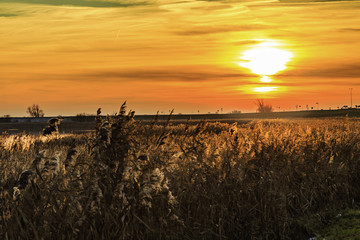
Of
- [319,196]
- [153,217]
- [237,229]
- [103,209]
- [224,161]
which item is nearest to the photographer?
[103,209]

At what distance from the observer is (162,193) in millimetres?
6316

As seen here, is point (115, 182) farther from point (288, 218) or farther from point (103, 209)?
point (288, 218)

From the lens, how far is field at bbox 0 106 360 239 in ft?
18.1

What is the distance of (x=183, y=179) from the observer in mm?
7207

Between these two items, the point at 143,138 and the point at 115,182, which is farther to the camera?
the point at 143,138

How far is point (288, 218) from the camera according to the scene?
6.82m

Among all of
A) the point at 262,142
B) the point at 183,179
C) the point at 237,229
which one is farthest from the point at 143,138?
the point at 262,142

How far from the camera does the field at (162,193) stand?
552cm

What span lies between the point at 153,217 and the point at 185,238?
0.56 metres

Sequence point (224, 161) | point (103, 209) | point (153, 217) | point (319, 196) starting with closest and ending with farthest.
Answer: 1. point (103, 209)
2. point (153, 217)
3. point (224, 161)
4. point (319, 196)

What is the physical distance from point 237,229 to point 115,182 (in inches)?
83.6

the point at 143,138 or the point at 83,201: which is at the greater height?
the point at 143,138

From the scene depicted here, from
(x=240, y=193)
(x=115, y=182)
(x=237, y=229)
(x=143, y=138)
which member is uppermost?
(x=143, y=138)

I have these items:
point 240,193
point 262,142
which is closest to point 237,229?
point 240,193
